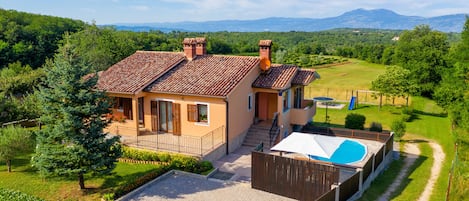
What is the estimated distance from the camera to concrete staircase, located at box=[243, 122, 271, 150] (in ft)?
73.0

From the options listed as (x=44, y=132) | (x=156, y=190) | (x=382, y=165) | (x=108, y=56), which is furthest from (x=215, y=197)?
(x=108, y=56)

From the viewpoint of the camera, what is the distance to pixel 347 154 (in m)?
17.3

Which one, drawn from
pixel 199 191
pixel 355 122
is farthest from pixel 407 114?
pixel 199 191

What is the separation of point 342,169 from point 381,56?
281 feet

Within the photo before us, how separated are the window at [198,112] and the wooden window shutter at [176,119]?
2.15 feet

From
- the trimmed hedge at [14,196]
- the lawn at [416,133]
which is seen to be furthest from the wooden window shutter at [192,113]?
the lawn at [416,133]

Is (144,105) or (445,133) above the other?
(144,105)

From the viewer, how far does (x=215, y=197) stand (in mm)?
15266

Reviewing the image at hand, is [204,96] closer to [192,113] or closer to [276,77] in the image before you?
[192,113]

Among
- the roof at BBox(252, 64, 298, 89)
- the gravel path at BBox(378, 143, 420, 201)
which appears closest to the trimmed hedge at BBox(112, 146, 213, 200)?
Answer: the roof at BBox(252, 64, 298, 89)

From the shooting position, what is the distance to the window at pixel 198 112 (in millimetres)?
21375

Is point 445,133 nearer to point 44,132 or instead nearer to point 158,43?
point 44,132

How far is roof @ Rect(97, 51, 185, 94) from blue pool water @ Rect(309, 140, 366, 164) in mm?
11158

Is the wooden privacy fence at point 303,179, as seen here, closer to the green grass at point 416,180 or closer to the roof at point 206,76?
the green grass at point 416,180
